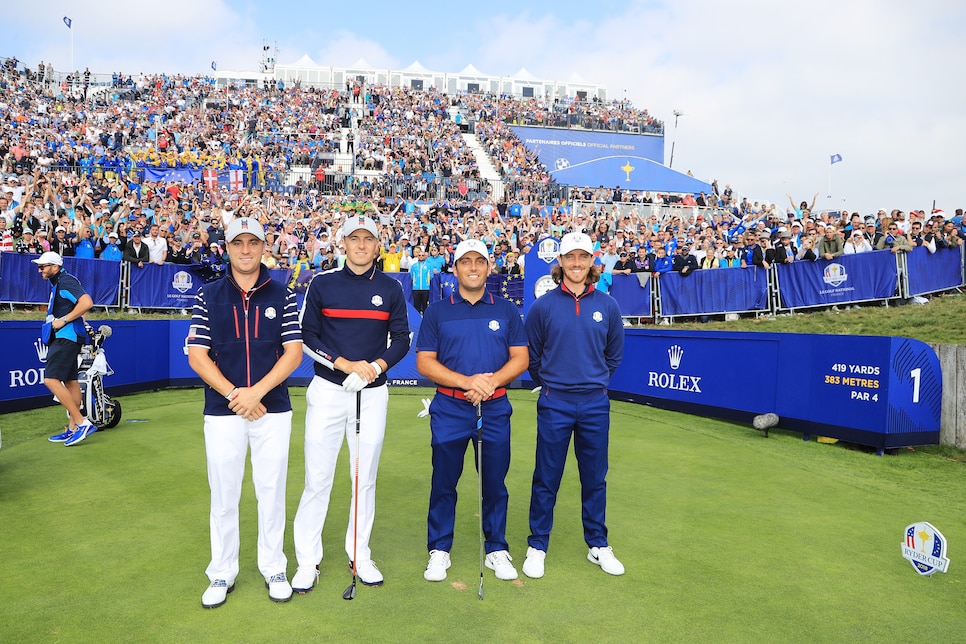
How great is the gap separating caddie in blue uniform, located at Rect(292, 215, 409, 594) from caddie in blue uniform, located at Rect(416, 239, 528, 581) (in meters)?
0.32

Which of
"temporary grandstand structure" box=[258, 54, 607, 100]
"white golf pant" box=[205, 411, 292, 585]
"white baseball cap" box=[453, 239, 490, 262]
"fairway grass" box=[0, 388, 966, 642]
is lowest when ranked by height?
"fairway grass" box=[0, 388, 966, 642]

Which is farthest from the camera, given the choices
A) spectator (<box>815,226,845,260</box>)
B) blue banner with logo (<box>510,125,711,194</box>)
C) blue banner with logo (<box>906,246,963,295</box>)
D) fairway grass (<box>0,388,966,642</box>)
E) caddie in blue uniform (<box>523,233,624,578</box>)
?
blue banner with logo (<box>510,125,711,194</box>)

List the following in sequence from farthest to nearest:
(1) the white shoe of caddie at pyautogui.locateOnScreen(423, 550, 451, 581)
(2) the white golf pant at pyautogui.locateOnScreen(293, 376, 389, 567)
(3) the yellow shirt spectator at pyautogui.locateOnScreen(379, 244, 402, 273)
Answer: (3) the yellow shirt spectator at pyautogui.locateOnScreen(379, 244, 402, 273), (1) the white shoe of caddie at pyautogui.locateOnScreen(423, 550, 451, 581), (2) the white golf pant at pyautogui.locateOnScreen(293, 376, 389, 567)

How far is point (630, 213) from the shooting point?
100 feet

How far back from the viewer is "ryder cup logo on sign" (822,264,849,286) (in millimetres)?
17250

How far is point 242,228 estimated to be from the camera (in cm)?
480

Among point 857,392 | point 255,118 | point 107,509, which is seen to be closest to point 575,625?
point 107,509

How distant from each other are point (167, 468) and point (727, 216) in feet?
93.5

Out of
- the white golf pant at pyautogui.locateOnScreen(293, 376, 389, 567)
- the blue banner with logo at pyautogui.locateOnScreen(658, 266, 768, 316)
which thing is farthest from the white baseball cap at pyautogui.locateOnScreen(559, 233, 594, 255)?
the blue banner with logo at pyautogui.locateOnScreen(658, 266, 768, 316)

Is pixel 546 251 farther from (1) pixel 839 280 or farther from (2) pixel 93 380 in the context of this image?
(2) pixel 93 380

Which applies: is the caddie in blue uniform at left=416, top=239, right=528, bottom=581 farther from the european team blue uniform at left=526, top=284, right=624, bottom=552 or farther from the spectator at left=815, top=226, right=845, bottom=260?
the spectator at left=815, top=226, right=845, bottom=260

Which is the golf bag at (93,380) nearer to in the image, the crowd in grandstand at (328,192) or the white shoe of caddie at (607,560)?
the white shoe of caddie at (607,560)

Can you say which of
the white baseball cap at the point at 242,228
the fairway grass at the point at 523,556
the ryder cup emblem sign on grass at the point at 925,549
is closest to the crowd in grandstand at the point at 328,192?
the fairway grass at the point at 523,556

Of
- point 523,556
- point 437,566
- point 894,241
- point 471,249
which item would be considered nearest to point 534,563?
point 523,556
